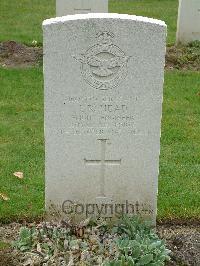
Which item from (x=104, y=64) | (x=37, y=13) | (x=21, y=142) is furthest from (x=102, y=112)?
(x=37, y=13)

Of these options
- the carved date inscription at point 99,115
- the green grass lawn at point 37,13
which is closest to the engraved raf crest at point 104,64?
the carved date inscription at point 99,115

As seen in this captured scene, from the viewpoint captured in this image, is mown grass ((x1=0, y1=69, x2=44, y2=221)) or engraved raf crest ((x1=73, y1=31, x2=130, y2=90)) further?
mown grass ((x1=0, y1=69, x2=44, y2=221))

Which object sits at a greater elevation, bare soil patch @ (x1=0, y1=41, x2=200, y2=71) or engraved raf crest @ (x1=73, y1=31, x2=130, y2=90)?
engraved raf crest @ (x1=73, y1=31, x2=130, y2=90)

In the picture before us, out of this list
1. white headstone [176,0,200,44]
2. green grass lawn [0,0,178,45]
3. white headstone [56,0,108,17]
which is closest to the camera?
white headstone [56,0,108,17]

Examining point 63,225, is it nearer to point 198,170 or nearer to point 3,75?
point 198,170

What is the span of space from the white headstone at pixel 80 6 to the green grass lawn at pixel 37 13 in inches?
33.9

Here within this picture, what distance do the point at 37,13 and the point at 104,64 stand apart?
10.7 m

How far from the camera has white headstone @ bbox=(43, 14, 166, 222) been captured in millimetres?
4391

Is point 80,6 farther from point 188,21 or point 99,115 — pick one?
point 99,115

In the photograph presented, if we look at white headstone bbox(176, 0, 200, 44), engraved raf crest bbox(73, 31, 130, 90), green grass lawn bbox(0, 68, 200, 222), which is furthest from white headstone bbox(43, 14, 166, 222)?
white headstone bbox(176, 0, 200, 44)

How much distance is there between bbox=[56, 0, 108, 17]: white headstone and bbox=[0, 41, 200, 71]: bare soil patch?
32.7 inches

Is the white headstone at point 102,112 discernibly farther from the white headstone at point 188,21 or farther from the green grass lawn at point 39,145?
the white headstone at point 188,21

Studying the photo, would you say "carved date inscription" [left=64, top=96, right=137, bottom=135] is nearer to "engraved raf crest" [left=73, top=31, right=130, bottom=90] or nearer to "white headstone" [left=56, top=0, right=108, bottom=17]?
"engraved raf crest" [left=73, top=31, right=130, bottom=90]

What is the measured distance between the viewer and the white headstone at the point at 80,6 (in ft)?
35.7
